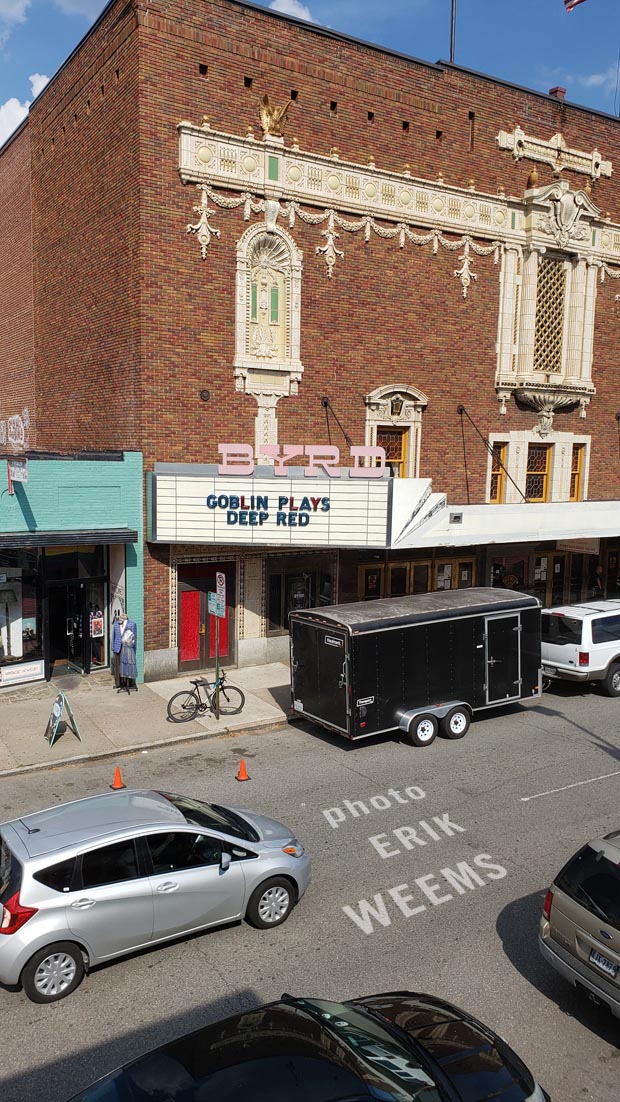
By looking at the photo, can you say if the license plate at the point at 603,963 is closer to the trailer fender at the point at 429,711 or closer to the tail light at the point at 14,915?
the tail light at the point at 14,915

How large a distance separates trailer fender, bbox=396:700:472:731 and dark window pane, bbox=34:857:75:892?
837 cm

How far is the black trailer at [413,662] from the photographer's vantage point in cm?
1487

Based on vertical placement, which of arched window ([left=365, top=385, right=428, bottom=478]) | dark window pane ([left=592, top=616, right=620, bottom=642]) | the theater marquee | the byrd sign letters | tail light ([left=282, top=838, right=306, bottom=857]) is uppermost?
arched window ([left=365, top=385, right=428, bottom=478])

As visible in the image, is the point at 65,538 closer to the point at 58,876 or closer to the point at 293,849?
the point at 293,849

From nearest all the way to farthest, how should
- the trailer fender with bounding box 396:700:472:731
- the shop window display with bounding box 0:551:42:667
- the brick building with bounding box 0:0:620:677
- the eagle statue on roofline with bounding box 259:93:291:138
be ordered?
the trailer fender with bounding box 396:700:472:731
the shop window display with bounding box 0:551:42:667
the brick building with bounding box 0:0:620:677
the eagle statue on roofline with bounding box 259:93:291:138

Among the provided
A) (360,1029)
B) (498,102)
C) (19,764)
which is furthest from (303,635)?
(498,102)

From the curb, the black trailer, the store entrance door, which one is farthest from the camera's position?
the store entrance door

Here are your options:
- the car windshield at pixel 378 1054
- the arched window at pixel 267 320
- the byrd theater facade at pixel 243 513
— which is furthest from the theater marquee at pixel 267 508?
the car windshield at pixel 378 1054

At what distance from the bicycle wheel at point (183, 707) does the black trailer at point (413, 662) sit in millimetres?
2279

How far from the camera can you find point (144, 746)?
49.9 feet

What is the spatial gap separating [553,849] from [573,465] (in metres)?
18.7

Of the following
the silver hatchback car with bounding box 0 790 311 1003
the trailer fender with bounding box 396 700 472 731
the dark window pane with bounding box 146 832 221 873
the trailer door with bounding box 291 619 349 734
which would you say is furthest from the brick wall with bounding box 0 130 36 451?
the dark window pane with bounding box 146 832 221 873

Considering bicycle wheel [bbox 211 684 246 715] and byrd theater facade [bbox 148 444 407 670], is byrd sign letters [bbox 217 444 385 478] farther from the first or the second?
bicycle wheel [bbox 211 684 246 715]

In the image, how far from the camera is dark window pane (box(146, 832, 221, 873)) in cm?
842
